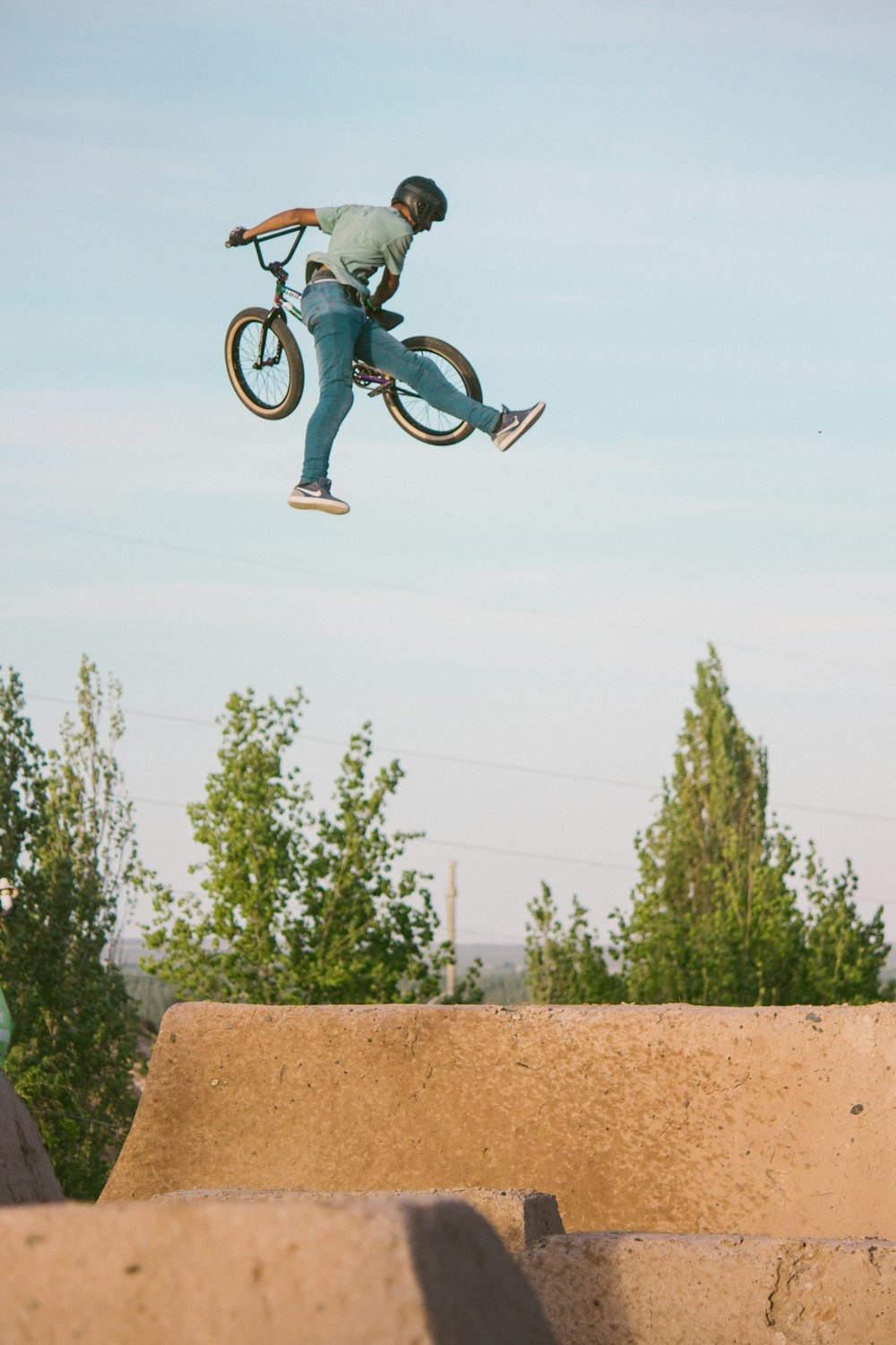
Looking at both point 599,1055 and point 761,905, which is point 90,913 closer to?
point 761,905

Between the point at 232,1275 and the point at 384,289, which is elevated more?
the point at 384,289

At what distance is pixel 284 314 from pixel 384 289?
2.18 ft

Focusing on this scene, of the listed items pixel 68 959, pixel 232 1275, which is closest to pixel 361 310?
pixel 232 1275

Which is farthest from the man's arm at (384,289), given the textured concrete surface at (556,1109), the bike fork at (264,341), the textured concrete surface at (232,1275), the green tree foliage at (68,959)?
the green tree foliage at (68,959)

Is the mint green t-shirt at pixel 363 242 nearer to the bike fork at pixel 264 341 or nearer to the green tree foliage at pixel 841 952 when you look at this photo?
the bike fork at pixel 264 341

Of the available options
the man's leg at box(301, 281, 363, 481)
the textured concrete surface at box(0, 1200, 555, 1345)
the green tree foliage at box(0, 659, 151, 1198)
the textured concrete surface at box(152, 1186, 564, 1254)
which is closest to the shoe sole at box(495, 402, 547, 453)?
the man's leg at box(301, 281, 363, 481)

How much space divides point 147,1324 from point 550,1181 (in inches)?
196

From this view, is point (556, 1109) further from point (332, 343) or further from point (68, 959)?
point (68, 959)

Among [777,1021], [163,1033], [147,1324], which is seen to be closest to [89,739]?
[163,1033]

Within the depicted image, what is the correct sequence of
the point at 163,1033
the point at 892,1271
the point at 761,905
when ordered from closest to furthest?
1. the point at 892,1271
2. the point at 163,1033
3. the point at 761,905

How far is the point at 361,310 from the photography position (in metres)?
7.44

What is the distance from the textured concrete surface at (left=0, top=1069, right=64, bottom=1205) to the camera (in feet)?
21.1

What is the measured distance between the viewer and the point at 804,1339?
5.70 metres

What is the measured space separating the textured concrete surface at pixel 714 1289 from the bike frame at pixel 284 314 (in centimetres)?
407
